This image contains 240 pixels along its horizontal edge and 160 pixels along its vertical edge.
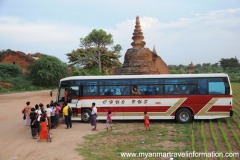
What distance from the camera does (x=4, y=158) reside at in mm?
9906

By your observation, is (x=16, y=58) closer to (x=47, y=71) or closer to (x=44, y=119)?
(x=47, y=71)

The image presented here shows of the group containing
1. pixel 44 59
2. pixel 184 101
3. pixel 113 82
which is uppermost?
pixel 44 59

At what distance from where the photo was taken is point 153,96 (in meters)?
15.7

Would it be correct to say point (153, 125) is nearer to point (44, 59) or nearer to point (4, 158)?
point (4, 158)

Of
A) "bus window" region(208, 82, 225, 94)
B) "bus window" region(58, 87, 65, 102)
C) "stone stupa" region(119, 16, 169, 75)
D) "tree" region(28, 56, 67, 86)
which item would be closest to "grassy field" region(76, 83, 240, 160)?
"bus window" region(208, 82, 225, 94)

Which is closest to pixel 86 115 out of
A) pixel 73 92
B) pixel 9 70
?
pixel 73 92

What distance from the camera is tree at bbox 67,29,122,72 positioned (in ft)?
180

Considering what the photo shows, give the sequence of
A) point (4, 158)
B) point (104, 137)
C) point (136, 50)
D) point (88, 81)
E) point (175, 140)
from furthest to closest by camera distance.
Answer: point (136, 50)
point (88, 81)
point (104, 137)
point (175, 140)
point (4, 158)

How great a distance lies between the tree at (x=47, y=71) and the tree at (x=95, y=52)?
13.1 metres

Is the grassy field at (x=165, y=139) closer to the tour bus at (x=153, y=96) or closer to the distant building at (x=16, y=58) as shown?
the tour bus at (x=153, y=96)

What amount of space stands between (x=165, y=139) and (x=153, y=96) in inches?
156

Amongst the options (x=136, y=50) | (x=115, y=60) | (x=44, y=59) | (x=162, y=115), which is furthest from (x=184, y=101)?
(x=115, y=60)

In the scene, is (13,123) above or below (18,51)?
below

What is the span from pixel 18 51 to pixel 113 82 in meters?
42.3
